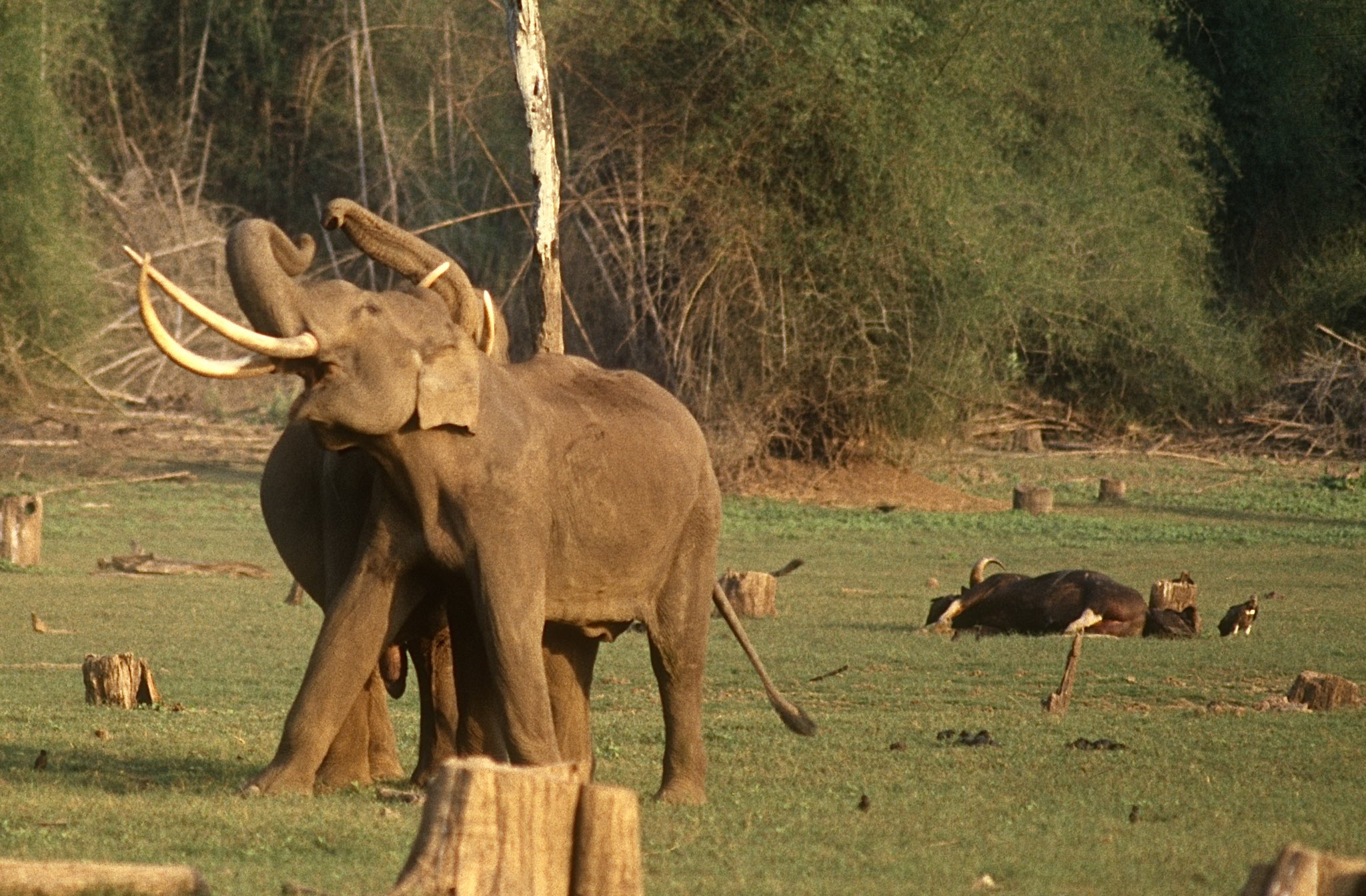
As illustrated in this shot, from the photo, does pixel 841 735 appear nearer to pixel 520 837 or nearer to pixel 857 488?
pixel 520 837

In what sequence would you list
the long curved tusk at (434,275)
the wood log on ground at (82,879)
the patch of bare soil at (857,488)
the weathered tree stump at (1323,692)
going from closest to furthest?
1. the wood log on ground at (82,879)
2. the long curved tusk at (434,275)
3. the weathered tree stump at (1323,692)
4. the patch of bare soil at (857,488)

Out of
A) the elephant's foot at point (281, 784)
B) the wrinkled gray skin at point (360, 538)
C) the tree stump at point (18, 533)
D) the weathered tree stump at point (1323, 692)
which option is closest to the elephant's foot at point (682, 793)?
the wrinkled gray skin at point (360, 538)

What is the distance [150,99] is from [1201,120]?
1863 centimetres

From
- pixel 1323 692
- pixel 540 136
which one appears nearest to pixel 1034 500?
pixel 540 136

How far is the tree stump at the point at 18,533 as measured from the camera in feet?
61.5

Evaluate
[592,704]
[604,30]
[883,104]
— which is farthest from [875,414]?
[592,704]

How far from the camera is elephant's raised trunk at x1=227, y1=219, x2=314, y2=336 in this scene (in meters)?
7.75

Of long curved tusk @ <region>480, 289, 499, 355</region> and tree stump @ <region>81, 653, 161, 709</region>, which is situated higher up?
long curved tusk @ <region>480, 289, 499, 355</region>

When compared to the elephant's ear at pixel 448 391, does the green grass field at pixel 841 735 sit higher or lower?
lower

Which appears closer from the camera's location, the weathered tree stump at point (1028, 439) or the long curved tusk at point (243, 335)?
the long curved tusk at point (243, 335)

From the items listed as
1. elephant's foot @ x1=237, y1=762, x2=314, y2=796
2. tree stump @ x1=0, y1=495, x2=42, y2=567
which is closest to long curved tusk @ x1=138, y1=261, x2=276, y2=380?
elephant's foot @ x1=237, y1=762, x2=314, y2=796

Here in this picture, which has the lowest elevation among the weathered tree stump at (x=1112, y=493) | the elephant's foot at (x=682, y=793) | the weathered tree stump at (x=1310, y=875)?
the weathered tree stump at (x=1112, y=493)

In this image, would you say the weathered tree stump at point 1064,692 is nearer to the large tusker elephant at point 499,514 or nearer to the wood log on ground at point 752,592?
the large tusker elephant at point 499,514

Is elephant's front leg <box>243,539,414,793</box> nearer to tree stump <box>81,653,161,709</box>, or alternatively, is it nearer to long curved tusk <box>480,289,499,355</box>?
long curved tusk <box>480,289,499,355</box>
